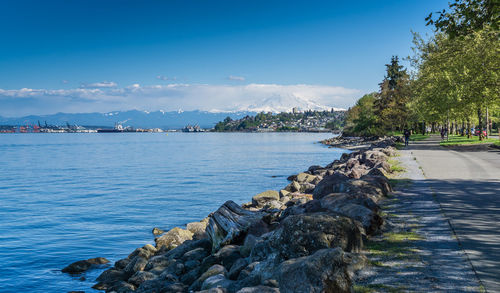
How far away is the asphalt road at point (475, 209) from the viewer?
6.61 meters

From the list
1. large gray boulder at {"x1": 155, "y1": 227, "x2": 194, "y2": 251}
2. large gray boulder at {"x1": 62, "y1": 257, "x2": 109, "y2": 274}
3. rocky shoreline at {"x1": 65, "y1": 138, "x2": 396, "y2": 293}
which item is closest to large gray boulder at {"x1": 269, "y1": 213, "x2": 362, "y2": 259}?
rocky shoreline at {"x1": 65, "y1": 138, "x2": 396, "y2": 293}

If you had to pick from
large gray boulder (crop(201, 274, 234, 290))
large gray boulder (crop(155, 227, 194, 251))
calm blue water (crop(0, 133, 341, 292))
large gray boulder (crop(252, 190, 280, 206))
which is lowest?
calm blue water (crop(0, 133, 341, 292))

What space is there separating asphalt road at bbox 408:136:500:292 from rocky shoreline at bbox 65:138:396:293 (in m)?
1.83

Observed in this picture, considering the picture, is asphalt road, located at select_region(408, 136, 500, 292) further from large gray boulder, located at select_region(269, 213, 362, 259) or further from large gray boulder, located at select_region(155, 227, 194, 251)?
large gray boulder, located at select_region(155, 227, 194, 251)

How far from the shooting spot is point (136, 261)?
41.4 feet

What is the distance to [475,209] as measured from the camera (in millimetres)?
10836

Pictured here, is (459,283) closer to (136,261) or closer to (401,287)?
(401,287)

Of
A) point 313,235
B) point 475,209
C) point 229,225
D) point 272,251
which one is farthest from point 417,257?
point 229,225

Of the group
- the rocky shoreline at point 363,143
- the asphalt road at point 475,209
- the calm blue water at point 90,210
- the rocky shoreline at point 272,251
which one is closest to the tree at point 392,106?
the rocky shoreline at point 363,143

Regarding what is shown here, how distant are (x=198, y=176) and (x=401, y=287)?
119ft

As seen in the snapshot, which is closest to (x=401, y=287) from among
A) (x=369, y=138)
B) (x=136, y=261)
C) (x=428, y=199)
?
(x=428, y=199)

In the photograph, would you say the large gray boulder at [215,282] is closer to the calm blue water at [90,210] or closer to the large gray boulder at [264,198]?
the calm blue water at [90,210]

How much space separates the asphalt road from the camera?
21.7 feet

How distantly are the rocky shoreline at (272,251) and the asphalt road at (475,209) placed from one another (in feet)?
6.01
